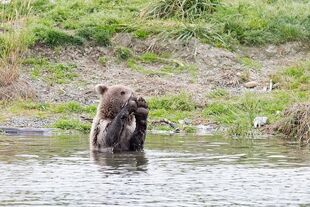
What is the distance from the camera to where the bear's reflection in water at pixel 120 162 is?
11.2m

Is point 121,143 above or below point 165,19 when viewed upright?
below

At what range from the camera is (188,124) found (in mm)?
15961

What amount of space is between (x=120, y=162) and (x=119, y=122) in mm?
827

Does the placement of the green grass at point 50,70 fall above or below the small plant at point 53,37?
below

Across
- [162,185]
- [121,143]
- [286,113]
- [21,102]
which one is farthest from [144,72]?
[162,185]

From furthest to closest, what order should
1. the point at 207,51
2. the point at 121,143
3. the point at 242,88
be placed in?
the point at 207,51 → the point at 242,88 → the point at 121,143

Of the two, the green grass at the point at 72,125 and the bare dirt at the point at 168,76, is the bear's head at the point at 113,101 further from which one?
the bare dirt at the point at 168,76

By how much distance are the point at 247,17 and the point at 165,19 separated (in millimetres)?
1592

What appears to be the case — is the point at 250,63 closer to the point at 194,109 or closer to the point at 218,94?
the point at 218,94

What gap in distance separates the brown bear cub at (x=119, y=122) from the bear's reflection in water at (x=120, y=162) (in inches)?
6.1

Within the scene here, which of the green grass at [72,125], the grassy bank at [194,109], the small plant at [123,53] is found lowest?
the green grass at [72,125]

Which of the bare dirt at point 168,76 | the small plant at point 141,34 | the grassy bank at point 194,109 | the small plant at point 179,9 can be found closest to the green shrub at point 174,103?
the grassy bank at point 194,109

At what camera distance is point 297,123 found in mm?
14516

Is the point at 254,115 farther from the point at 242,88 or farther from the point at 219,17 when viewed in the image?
the point at 219,17
